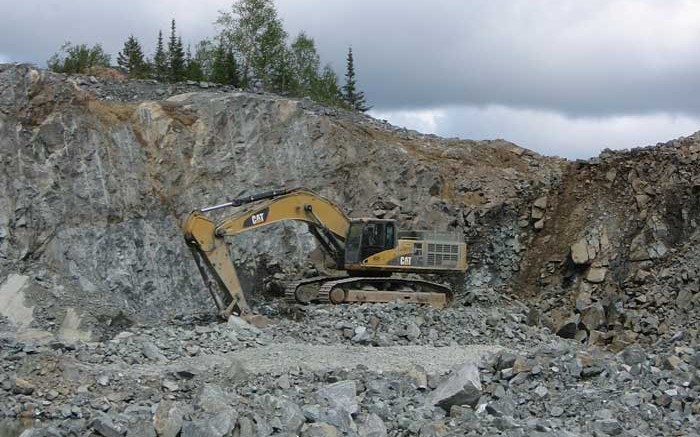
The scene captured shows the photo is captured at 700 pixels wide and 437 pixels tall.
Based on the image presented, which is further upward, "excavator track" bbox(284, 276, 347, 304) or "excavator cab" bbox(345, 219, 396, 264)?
"excavator cab" bbox(345, 219, 396, 264)

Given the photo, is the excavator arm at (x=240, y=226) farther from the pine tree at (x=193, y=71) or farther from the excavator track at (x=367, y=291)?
the pine tree at (x=193, y=71)

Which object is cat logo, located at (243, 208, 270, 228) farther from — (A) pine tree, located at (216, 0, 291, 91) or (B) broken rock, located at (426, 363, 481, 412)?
(A) pine tree, located at (216, 0, 291, 91)

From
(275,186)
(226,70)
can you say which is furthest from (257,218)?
(226,70)

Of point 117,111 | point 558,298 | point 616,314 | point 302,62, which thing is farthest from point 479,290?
point 302,62

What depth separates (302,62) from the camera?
38.6 metres

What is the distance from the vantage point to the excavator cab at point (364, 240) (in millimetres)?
18922

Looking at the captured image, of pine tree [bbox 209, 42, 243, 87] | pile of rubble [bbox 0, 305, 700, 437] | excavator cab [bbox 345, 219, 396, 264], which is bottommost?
pile of rubble [bbox 0, 305, 700, 437]

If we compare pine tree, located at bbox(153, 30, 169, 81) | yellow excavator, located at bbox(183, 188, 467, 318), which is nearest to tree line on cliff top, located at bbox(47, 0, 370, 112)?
pine tree, located at bbox(153, 30, 169, 81)

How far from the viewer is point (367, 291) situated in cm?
1877

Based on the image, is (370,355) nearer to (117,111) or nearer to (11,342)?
(11,342)

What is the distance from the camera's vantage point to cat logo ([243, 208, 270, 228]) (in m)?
17.2

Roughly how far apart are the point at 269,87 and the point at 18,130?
16.3 meters

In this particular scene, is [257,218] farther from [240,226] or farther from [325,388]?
[325,388]

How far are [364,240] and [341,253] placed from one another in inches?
19.9
